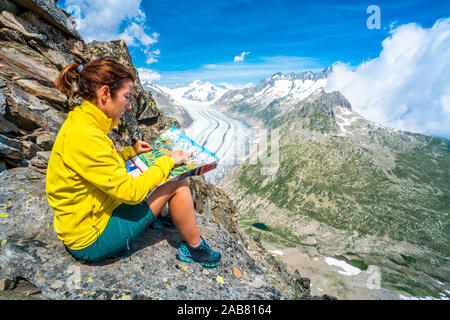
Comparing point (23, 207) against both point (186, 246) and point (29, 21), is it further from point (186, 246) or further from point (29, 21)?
point (29, 21)

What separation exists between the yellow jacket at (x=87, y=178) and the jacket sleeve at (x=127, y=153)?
143 centimetres

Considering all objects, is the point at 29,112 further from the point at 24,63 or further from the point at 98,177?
the point at 98,177

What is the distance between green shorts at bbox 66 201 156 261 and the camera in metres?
4.71

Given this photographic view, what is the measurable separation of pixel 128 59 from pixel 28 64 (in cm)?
854

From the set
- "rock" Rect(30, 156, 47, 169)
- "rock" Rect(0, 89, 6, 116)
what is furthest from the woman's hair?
"rock" Rect(0, 89, 6, 116)

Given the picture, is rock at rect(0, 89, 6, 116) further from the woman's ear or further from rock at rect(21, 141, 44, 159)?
the woman's ear

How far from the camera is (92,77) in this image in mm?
4102

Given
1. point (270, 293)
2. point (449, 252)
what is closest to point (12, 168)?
point (270, 293)

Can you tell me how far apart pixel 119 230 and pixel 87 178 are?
1484mm

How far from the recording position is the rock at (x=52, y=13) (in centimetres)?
1127

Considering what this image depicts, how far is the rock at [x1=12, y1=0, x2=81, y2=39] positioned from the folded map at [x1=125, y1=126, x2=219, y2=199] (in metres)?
11.4

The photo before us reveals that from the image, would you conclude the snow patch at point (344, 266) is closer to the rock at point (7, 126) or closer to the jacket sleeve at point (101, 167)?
the rock at point (7, 126)

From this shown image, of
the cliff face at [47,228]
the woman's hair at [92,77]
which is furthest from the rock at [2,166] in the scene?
the woman's hair at [92,77]

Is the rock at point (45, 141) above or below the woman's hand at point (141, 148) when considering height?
above
